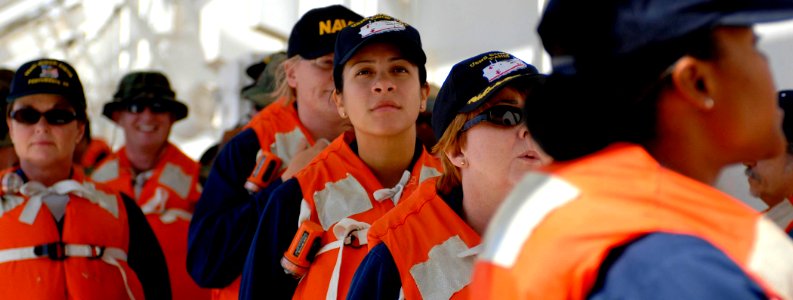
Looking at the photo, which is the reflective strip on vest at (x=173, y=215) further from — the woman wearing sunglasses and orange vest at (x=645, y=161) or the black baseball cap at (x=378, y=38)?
the woman wearing sunglasses and orange vest at (x=645, y=161)

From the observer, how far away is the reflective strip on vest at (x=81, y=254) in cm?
409

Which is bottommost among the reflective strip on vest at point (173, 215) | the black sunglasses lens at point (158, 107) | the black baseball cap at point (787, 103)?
the reflective strip on vest at point (173, 215)

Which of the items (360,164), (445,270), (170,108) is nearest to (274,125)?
(360,164)

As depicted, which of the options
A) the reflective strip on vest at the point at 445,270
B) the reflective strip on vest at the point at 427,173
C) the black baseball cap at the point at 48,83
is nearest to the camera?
the reflective strip on vest at the point at 445,270

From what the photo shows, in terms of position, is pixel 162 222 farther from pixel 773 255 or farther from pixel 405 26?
pixel 773 255

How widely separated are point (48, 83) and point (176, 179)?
1.14 meters

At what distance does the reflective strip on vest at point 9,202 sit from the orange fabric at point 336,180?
1181mm

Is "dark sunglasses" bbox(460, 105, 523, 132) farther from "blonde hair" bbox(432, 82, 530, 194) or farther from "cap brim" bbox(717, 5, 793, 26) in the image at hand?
"cap brim" bbox(717, 5, 793, 26)

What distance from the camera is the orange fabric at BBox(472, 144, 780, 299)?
147 centimetres

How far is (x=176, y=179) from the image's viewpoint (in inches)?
217

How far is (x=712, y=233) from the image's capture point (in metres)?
1.46

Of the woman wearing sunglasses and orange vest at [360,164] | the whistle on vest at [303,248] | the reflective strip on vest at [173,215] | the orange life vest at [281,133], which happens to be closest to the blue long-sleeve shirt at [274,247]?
the woman wearing sunglasses and orange vest at [360,164]

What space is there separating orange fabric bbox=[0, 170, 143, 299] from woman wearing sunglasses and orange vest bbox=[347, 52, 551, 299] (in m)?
1.54

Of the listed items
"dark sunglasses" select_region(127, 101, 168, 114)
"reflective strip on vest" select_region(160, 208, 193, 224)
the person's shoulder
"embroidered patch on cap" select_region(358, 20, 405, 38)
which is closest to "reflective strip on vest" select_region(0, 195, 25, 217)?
"reflective strip on vest" select_region(160, 208, 193, 224)
